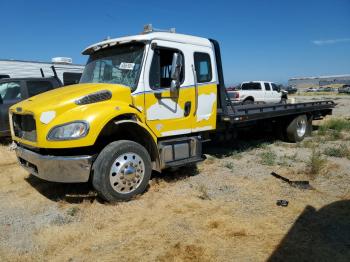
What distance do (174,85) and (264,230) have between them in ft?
8.62

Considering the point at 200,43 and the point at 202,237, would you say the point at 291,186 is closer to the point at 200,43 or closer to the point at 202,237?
the point at 202,237

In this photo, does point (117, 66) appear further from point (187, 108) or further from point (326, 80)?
point (326, 80)

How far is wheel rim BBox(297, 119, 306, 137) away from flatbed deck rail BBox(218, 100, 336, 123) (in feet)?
1.08

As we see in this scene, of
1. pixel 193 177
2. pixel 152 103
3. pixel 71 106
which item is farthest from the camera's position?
pixel 193 177

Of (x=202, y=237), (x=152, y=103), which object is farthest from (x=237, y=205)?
(x=152, y=103)

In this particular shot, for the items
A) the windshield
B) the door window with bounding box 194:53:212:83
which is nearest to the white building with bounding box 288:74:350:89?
the door window with bounding box 194:53:212:83

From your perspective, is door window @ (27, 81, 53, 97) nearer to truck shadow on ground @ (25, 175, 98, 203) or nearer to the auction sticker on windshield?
truck shadow on ground @ (25, 175, 98, 203)

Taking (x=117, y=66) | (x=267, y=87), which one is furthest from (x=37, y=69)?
(x=267, y=87)

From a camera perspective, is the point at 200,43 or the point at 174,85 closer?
the point at 174,85

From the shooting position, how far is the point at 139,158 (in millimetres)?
5086

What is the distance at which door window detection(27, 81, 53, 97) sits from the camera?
9695mm

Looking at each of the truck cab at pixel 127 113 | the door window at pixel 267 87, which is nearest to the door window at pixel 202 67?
the truck cab at pixel 127 113

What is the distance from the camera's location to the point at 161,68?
18.3 feet

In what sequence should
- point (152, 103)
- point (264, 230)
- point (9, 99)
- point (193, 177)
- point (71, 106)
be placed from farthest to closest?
point (9, 99) → point (193, 177) → point (152, 103) → point (71, 106) → point (264, 230)
